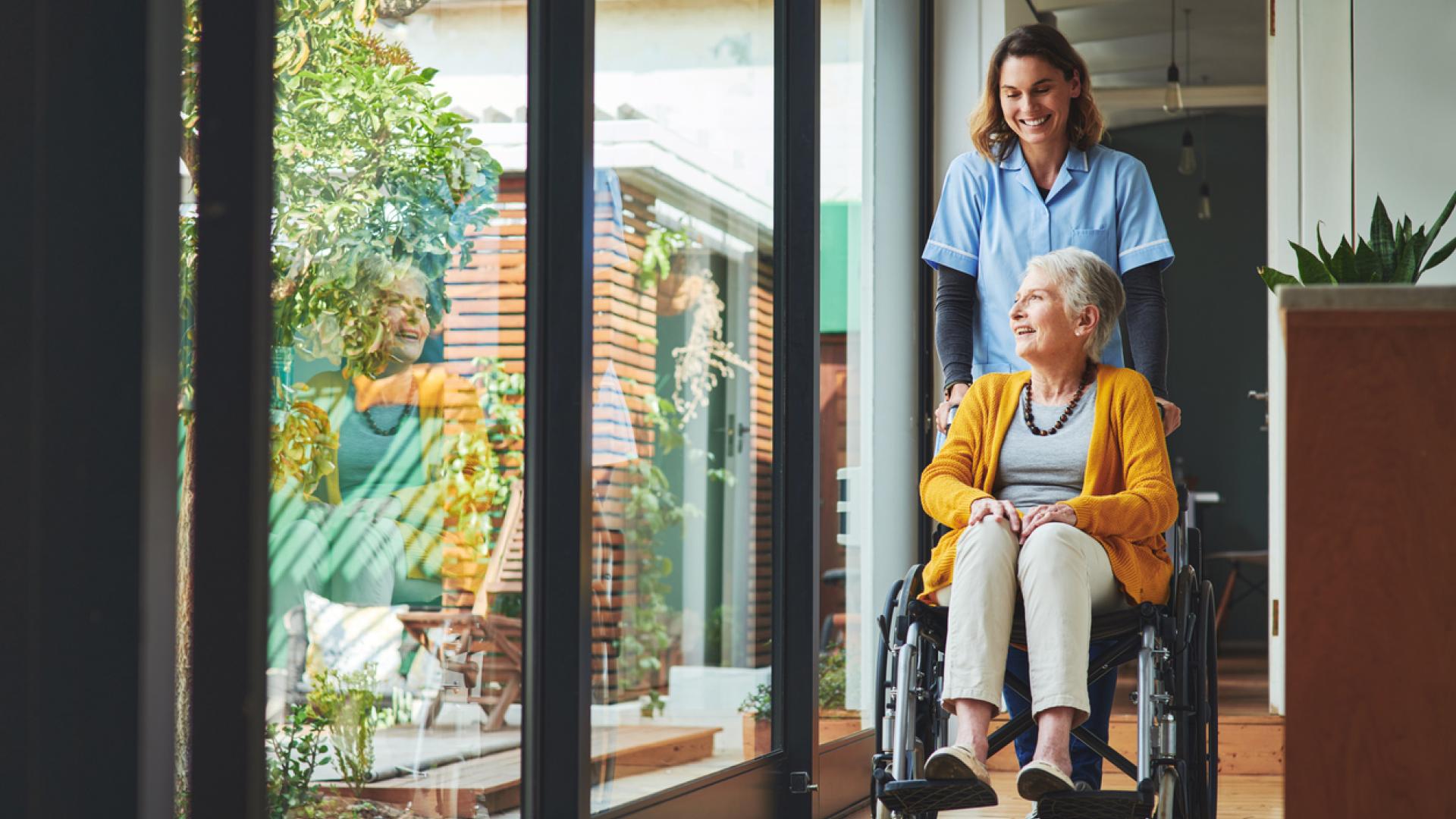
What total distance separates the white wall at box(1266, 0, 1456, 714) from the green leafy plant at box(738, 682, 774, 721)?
5.46ft

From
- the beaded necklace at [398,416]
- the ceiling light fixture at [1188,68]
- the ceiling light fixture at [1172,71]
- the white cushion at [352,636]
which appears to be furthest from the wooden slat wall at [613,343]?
the ceiling light fixture at [1188,68]

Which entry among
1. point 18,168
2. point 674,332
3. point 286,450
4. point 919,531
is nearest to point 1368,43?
point 919,531

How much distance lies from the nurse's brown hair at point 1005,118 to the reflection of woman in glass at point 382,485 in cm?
132

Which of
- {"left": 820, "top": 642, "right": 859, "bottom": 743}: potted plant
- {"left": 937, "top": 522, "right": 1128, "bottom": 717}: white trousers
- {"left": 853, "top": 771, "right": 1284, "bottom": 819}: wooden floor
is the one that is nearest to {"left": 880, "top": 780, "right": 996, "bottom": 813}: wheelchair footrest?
{"left": 937, "top": 522, "right": 1128, "bottom": 717}: white trousers

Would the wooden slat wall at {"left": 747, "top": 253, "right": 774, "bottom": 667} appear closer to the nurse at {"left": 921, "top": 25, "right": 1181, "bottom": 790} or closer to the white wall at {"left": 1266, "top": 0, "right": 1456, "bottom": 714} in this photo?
the nurse at {"left": 921, "top": 25, "right": 1181, "bottom": 790}

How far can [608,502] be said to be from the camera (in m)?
2.64

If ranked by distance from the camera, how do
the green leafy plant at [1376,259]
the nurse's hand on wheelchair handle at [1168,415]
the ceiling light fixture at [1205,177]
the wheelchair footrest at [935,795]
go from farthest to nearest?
the ceiling light fixture at [1205,177] < the green leafy plant at [1376,259] < the nurse's hand on wheelchair handle at [1168,415] < the wheelchair footrest at [935,795]

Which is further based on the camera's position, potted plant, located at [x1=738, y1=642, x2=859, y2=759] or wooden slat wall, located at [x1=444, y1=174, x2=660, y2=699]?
potted plant, located at [x1=738, y1=642, x2=859, y2=759]

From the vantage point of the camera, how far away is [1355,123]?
4.32 m

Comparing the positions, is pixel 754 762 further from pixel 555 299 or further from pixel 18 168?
pixel 18 168

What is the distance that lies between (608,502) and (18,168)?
1.41 meters

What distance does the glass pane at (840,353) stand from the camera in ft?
12.9

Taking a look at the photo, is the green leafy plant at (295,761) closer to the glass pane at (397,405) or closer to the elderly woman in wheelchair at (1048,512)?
the glass pane at (397,405)

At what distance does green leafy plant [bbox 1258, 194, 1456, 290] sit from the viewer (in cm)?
322
